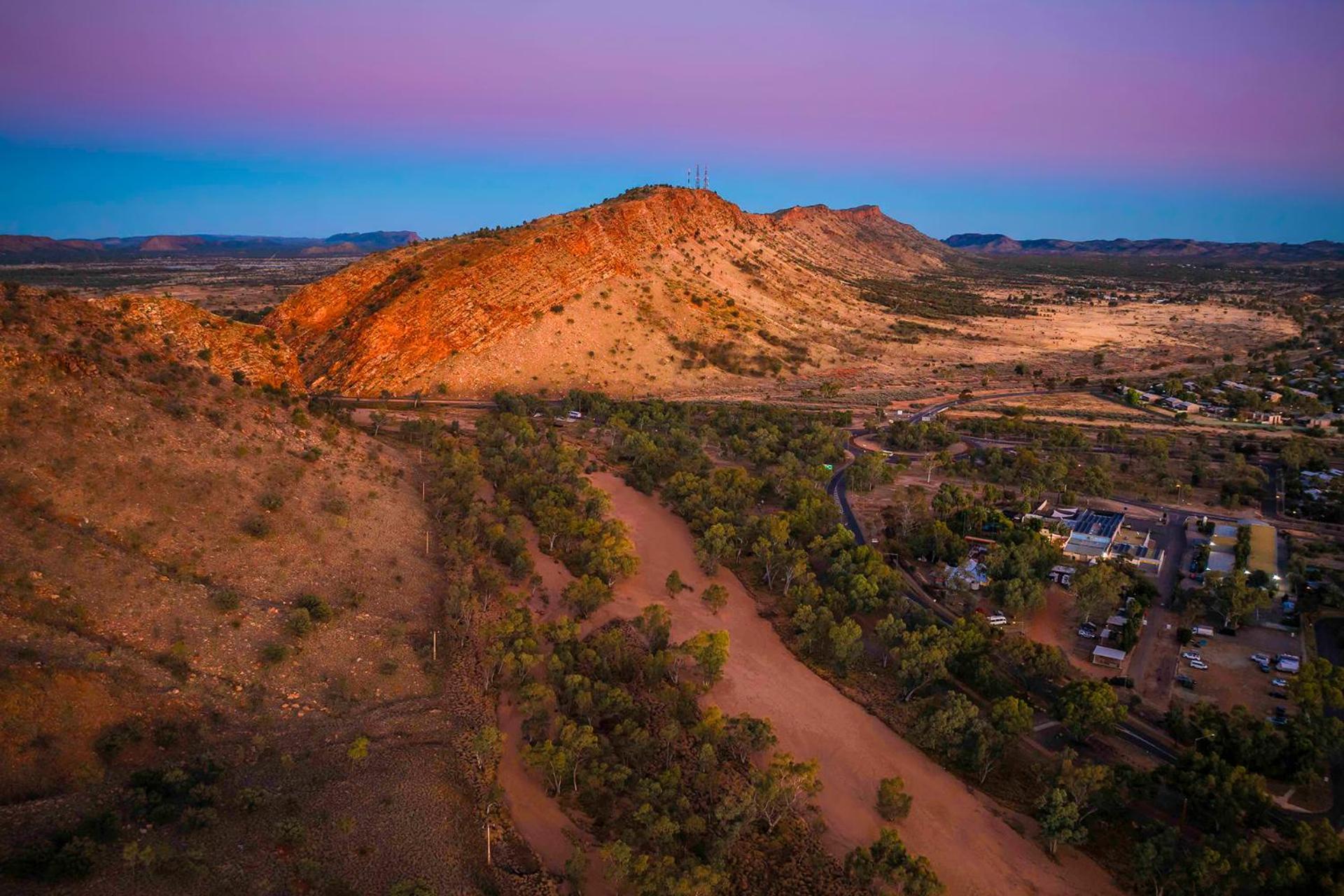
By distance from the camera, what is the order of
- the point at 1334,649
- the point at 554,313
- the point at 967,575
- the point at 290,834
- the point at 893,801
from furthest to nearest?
1. the point at 554,313
2. the point at 967,575
3. the point at 1334,649
4. the point at 893,801
5. the point at 290,834

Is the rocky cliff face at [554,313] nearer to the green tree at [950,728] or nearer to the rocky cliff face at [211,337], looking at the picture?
the rocky cliff face at [211,337]

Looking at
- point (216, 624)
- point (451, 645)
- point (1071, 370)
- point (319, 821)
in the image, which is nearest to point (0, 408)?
point (216, 624)

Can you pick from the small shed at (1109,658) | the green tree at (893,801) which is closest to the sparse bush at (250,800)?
the green tree at (893,801)

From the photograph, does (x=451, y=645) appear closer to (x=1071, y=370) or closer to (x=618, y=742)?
(x=618, y=742)

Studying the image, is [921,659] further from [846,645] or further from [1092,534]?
[1092,534]

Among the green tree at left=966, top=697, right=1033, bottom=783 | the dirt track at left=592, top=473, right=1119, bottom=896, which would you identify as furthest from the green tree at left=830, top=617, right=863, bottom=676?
the green tree at left=966, top=697, right=1033, bottom=783

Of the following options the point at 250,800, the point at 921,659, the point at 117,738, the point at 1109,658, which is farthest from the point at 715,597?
the point at 117,738
